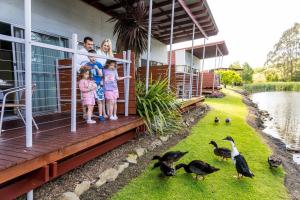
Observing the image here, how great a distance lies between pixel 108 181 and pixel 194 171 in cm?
136

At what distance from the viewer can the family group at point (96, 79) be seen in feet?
13.6

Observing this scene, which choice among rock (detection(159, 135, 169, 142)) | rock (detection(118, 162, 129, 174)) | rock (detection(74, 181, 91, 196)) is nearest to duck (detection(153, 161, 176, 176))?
rock (detection(118, 162, 129, 174))

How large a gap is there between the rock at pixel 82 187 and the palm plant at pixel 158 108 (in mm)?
2101

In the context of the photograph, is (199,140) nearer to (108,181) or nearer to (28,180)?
(108,181)

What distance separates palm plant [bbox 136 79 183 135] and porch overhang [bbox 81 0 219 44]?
303 centimetres

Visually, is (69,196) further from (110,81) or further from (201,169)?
(110,81)

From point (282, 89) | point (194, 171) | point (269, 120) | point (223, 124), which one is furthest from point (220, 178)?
point (282, 89)

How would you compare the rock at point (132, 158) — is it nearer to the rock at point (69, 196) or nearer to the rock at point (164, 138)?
the rock at point (164, 138)

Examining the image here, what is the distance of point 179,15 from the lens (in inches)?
396

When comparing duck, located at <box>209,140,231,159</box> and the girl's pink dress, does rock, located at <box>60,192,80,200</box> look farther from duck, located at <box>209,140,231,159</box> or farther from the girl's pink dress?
duck, located at <box>209,140,231,159</box>

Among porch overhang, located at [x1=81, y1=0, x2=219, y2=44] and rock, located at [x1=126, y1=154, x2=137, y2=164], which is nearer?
rock, located at [x1=126, y1=154, x2=137, y2=164]

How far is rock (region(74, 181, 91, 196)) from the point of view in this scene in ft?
11.0

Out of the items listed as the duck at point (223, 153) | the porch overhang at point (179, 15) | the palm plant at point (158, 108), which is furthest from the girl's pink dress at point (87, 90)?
the porch overhang at point (179, 15)

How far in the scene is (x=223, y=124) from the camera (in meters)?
8.55
